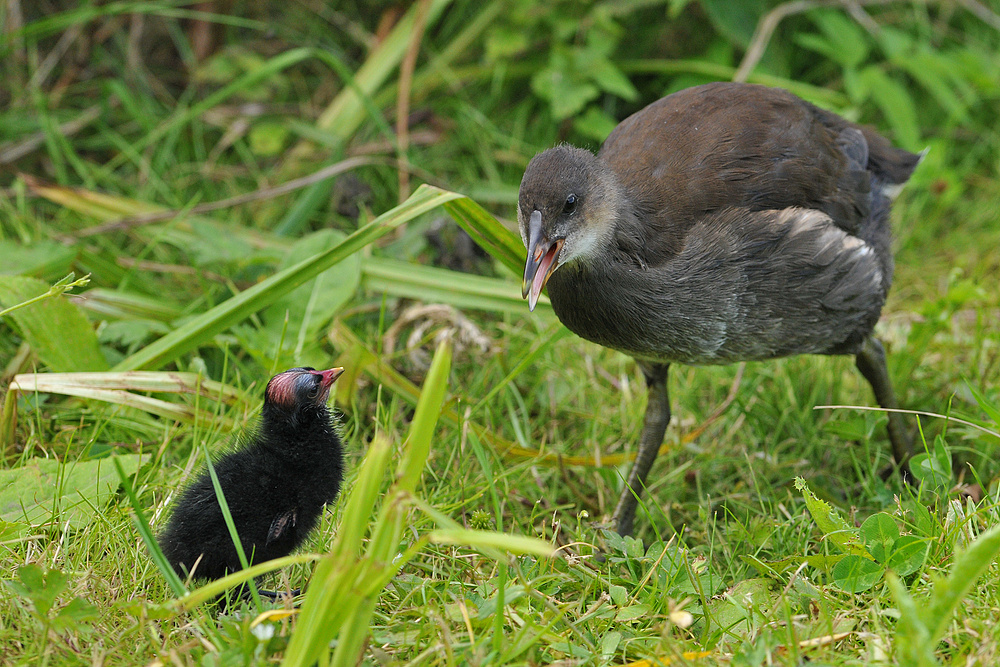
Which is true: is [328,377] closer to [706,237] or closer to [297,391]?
[297,391]

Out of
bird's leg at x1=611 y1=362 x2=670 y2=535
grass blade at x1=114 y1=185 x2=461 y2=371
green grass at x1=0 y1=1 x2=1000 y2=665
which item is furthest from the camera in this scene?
bird's leg at x1=611 y1=362 x2=670 y2=535

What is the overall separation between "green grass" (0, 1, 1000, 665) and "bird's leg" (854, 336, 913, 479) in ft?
0.28

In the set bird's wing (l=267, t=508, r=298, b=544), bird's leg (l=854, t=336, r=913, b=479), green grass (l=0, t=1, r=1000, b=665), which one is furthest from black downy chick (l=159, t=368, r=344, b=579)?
bird's leg (l=854, t=336, r=913, b=479)

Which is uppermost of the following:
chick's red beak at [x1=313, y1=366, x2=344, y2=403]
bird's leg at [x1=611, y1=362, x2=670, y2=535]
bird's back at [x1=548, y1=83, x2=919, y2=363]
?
bird's back at [x1=548, y1=83, x2=919, y2=363]

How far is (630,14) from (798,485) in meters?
3.06

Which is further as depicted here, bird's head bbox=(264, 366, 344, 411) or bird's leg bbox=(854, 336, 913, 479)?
bird's leg bbox=(854, 336, 913, 479)

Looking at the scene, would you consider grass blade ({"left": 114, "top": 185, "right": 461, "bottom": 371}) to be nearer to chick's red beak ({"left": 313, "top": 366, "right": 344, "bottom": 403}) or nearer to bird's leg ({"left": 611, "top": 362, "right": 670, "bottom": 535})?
chick's red beak ({"left": 313, "top": 366, "right": 344, "bottom": 403})

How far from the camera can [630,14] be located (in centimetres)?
466

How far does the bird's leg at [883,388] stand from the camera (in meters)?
3.04

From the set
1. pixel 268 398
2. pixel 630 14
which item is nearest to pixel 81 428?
pixel 268 398

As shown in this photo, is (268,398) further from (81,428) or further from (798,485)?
(798,485)

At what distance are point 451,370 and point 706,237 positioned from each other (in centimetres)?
120

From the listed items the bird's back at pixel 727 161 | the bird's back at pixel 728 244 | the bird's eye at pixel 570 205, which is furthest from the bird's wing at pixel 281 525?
the bird's back at pixel 727 161

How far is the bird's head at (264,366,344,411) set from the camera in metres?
2.37
